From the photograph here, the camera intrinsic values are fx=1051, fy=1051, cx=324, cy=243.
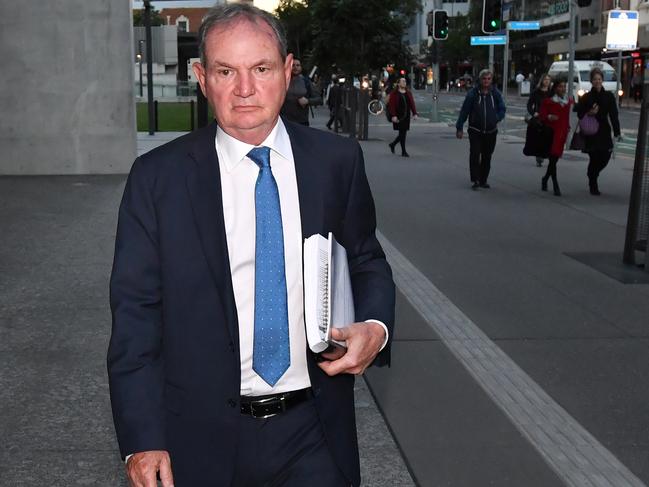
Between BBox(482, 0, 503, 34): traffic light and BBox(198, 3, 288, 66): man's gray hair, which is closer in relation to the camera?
BBox(198, 3, 288, 66): man's gray hair

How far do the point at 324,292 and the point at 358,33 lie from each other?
115ft

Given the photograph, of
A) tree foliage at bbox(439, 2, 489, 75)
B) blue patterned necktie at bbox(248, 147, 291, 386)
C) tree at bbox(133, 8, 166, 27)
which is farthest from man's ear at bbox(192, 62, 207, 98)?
tree at bbox(133, 8, 166, 27)

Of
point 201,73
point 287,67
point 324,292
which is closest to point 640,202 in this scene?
point 287,67

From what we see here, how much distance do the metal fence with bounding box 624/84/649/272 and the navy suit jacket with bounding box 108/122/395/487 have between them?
764 cm

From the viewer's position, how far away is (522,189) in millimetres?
15750

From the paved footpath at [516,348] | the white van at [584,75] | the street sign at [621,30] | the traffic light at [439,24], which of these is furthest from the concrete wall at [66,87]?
the white van at [584,75]

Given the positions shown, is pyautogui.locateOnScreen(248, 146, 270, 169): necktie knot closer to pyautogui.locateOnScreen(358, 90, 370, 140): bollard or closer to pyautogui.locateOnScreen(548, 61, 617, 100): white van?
pyautogui.locateOnScreen(358, 90, 370, 140): bollard

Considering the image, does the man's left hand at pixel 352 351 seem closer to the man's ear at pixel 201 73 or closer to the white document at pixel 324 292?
the white document at pixel 324 292

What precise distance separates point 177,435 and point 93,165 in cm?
1529

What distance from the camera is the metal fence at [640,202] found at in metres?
9.59

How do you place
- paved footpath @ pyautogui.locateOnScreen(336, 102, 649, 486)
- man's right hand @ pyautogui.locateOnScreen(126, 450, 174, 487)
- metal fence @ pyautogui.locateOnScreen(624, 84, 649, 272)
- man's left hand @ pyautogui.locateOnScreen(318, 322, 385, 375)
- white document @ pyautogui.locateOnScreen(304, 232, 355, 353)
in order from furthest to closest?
metal fence @ pyautogui.locateOnScreen(624, 84, 649, 272)
paved footpath @ pyautogui.locateOnScreen(336, 102, 649, 486)
man's right hand @ pyautogui.locateOnScreen(126, 450, 174, 487)
man's left hand @ pyautogui.locateOnScreen(318, 322, 385, 375)
white document @ pyautogui.locateOnScreen(304, 232, 355, 353)

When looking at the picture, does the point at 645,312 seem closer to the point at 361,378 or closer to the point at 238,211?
the point at 361,378

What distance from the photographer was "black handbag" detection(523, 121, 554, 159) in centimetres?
1536

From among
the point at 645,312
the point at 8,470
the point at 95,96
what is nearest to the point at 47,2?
the point at 95,96
